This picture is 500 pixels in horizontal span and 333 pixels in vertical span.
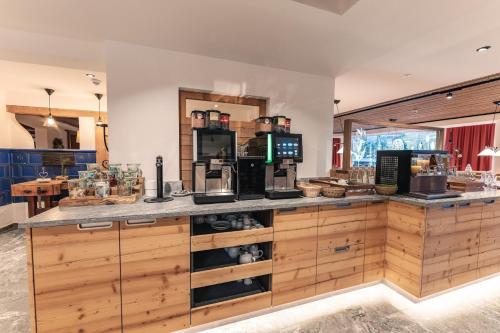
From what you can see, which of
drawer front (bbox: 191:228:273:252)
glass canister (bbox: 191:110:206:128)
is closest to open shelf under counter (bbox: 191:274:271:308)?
drawer front (bbox: 191:228:273:252)

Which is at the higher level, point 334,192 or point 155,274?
point 334,192

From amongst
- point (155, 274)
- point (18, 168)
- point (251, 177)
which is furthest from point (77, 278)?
point (18, 168)

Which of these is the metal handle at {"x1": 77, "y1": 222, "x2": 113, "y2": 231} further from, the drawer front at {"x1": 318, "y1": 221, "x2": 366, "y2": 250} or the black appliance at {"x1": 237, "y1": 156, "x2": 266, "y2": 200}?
the drawer front at {"x1": 318, "y1": 221, "x2": 366, "y2": 250}

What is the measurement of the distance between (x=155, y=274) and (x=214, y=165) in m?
0.89

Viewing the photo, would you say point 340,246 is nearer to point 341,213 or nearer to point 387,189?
point 341,213

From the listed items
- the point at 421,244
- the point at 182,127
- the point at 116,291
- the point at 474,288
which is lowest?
the point at 474,288

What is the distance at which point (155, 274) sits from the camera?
153cm

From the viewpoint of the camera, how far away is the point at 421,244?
1.94 metres

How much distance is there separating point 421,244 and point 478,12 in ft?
5.83

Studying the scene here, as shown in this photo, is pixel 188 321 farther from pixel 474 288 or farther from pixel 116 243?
pixel 474 288

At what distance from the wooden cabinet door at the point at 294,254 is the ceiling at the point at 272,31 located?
148 centimetres

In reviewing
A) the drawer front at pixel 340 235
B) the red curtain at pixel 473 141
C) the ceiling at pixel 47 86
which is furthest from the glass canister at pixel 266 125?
the red curtain at pixel 473 141

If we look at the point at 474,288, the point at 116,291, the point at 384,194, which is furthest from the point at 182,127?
the point at 474,288

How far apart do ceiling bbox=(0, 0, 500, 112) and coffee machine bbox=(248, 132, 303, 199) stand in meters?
0.87
